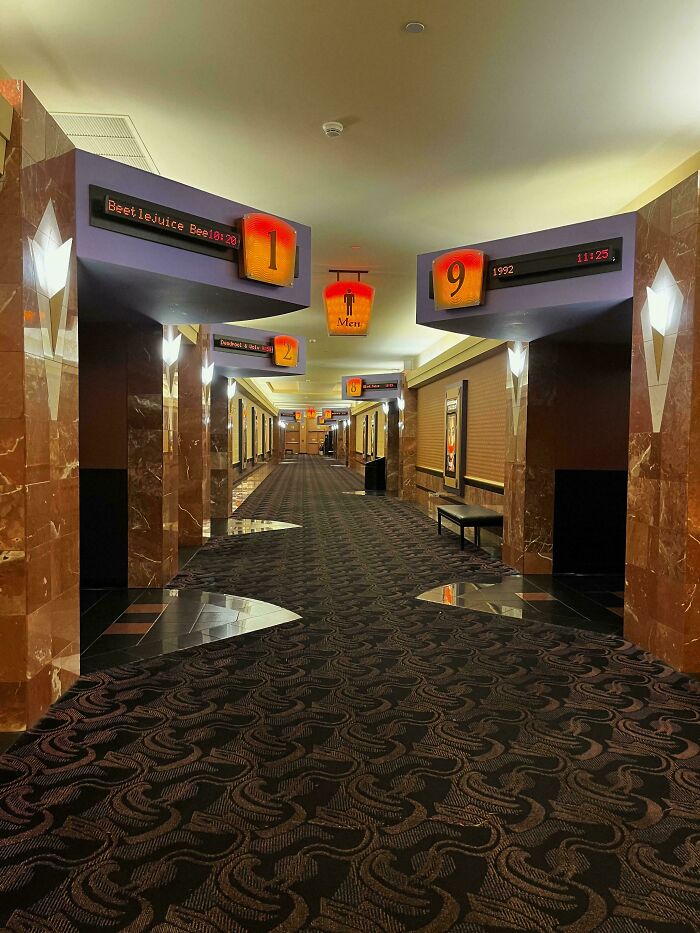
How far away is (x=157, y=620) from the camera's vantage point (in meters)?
4.51

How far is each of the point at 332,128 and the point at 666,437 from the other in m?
2.95

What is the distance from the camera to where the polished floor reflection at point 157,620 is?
3865 millimetres

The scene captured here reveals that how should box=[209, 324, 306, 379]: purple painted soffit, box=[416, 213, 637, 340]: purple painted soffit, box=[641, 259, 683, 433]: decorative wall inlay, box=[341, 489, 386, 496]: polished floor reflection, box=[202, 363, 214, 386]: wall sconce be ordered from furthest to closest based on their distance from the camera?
box=[341, 489, 386, 496]: polished floor reflection → box=[209, 324, 306, 379]: purple painted soffit → box=[202, 363, 214, 386]: wall sconce → box=[416, 213, 637, 340]: purple painted soffit → box=[641, 259, 683, 433]: decorative wall inlay

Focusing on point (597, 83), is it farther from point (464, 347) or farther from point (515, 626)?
point (464, 347)

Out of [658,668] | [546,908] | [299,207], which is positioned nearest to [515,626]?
[658,668]

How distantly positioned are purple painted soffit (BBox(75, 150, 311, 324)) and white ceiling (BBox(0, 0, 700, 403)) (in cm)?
56

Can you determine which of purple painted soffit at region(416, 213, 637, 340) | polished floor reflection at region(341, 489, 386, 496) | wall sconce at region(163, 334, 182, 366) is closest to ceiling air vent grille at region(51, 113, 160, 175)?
wall sconce at region(163, 334, 182, 366)

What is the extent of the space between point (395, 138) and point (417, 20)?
124 cm

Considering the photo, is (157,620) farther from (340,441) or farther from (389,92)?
(340,441)

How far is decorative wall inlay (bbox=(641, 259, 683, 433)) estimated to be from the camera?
3.68m

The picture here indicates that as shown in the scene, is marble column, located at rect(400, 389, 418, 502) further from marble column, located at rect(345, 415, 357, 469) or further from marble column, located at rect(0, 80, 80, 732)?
marble column, located at rect(345, 415, 357, 469)

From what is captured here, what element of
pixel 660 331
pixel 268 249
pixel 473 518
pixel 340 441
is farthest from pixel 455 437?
pixel 340 441

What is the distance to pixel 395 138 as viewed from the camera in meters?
4.23

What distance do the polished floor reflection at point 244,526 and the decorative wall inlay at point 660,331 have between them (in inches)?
237
